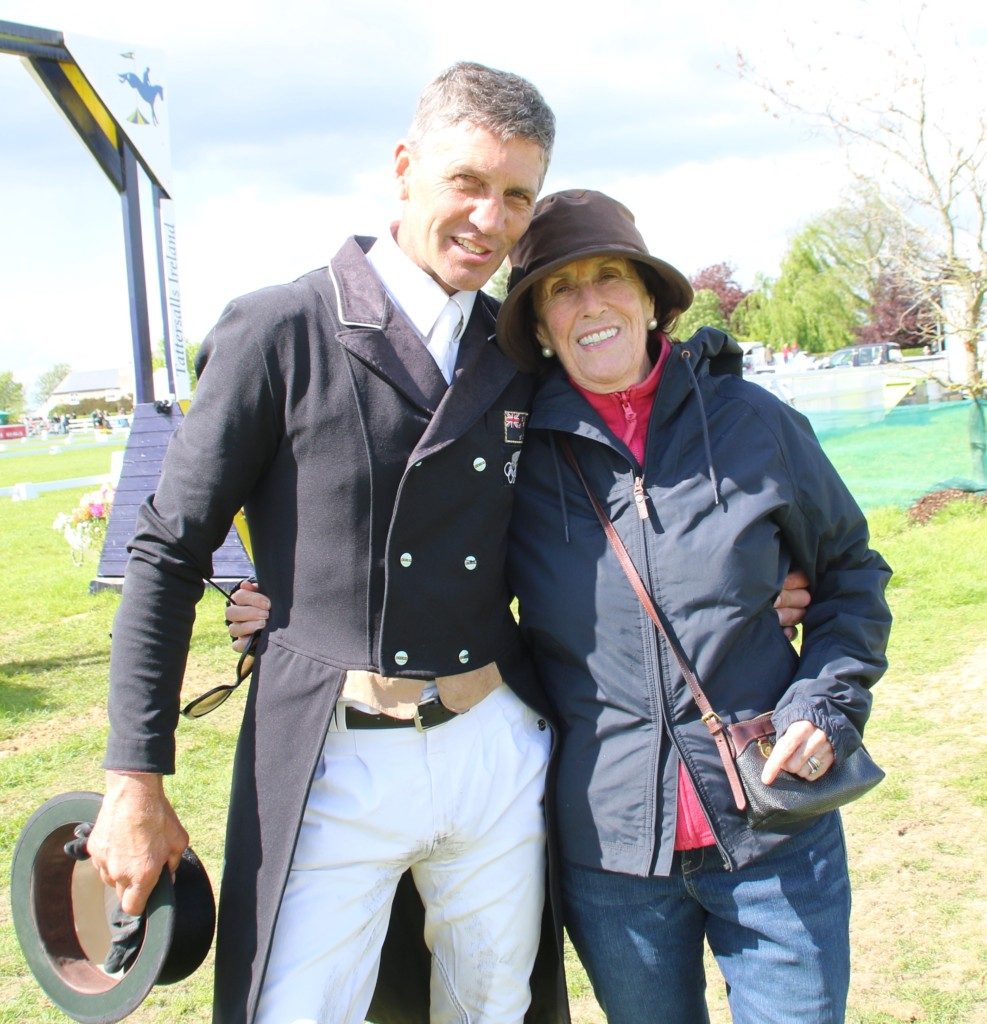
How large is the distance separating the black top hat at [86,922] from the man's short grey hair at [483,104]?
1.42 meters

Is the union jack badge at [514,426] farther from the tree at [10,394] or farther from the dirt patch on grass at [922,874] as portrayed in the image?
the tree at [10,394]

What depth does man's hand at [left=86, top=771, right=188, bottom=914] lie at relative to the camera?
178 cm

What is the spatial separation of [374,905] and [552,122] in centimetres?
158

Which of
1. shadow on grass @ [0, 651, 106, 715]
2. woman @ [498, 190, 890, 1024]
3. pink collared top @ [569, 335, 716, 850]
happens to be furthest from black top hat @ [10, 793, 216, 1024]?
shadow on grass @ [0, 651, 106, 715]

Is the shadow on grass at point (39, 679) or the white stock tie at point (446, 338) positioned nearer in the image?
the white stock tie at point (446, 338)

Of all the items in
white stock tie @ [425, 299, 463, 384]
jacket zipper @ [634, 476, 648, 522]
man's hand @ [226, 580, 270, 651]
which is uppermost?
white stock tie @ [425, 299, 463, 384]

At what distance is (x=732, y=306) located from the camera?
2468 inches

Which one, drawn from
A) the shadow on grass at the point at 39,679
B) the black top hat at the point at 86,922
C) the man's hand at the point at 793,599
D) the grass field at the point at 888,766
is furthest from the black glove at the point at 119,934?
the shadow on grass at the point at 39,679

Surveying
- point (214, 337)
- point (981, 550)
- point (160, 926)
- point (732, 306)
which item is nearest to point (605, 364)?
point (214, 337)

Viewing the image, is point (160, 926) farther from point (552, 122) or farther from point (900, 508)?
point (900, 508)

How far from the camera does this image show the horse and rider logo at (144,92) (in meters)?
8.44

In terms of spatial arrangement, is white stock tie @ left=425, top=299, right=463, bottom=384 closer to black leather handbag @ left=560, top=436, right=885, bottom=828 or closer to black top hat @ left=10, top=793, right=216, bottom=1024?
black leather handbag @ left=560, top=436, right=885, bottom=828

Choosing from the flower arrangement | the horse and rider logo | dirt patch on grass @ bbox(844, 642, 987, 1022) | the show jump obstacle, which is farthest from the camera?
the flower arrangement

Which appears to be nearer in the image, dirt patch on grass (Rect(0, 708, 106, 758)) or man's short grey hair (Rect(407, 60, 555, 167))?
man's short grey hair (Rect(407, 60, 555, 167))
